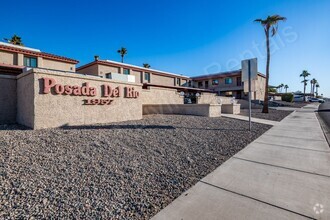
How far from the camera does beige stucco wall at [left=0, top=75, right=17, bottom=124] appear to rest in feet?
24.0

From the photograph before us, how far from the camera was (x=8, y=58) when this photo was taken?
16656 millimetres

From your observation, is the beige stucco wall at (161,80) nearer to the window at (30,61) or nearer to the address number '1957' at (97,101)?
the window at (30,61)

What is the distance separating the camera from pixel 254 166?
445cm

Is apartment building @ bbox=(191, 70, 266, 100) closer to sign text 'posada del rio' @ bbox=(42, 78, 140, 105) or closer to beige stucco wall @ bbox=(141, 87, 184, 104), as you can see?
beige stucco wall @ bbox=(141, 87, 184, 104)

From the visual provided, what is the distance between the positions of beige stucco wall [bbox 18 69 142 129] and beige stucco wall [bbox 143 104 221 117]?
539 cm

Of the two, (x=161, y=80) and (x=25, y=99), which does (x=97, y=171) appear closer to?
(x=25, y=99)

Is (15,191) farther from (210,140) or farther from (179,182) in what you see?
(210,140)

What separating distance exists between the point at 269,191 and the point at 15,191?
466cm

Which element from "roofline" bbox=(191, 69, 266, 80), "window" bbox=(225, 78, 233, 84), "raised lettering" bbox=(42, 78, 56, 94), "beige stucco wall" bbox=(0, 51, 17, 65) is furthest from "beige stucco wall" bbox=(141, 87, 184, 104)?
"window" bbox=(225, 78, 233, 84)

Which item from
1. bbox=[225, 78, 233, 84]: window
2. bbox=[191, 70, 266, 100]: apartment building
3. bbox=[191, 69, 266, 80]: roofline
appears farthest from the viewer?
bbox=[225, 78, 233, 84]: window

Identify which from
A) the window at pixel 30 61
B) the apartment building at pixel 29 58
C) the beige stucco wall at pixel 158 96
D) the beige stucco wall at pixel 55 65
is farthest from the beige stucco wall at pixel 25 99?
the beige stucco wall at pixel 55 65

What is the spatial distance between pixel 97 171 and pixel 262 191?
3493 millimetres

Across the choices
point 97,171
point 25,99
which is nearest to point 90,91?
point 25,99

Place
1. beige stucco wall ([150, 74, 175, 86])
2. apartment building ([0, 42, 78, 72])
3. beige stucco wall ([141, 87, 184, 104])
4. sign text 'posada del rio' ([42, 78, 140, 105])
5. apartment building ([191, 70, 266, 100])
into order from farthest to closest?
1. apartment building ([191, 70, 266, 100])
2. beige stucco wall ([150, 74, 175, 86])
3. apartment building ([0, 42, 78, 72])
4. beige stucco wall ([141, 87, 184, 104])
5. sign text 'posada del rio' ([42, 78, 140, 105])
